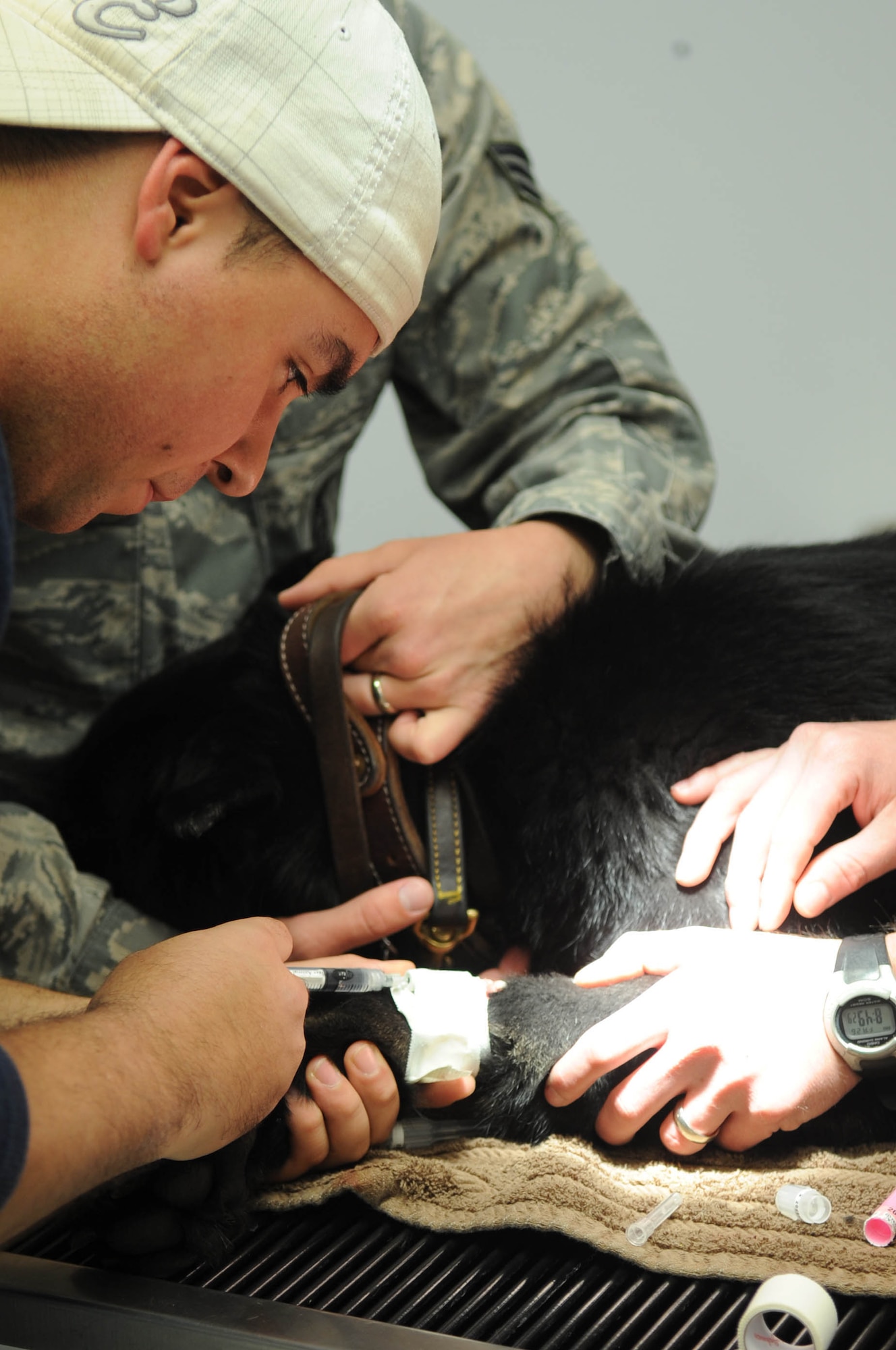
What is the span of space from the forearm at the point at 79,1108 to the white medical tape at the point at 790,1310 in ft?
1.13

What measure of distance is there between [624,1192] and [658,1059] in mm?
94

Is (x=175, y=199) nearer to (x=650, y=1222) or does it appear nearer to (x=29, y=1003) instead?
(x=29, y=1003)

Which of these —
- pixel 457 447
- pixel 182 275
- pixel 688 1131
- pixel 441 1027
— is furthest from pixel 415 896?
pixel 457 447

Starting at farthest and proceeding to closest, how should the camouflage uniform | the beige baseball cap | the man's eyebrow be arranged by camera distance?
1. the camouflage uniform
2. the man's eyebrow
3. the beige baseball cap

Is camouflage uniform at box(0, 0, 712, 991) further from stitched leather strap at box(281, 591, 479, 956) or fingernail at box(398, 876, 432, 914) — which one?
fingernail at box(398, 876, 432, 914)

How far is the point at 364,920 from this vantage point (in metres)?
1.04

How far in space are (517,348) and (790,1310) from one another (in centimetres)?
113

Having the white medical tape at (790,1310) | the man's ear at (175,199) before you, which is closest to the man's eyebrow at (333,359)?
the man's ear at (175,199)

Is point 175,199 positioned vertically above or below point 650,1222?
above

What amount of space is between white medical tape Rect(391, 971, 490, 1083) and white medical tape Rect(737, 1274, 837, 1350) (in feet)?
0.92

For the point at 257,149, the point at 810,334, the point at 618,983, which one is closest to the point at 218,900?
the point at 618,983

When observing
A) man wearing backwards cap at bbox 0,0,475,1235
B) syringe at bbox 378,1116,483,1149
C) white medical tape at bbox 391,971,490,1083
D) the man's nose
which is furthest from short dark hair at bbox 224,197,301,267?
syringe at bbox 378,1116,483,1149

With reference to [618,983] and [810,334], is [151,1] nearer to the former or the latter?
[618,983]

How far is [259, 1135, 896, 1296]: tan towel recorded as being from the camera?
0.73 metres
